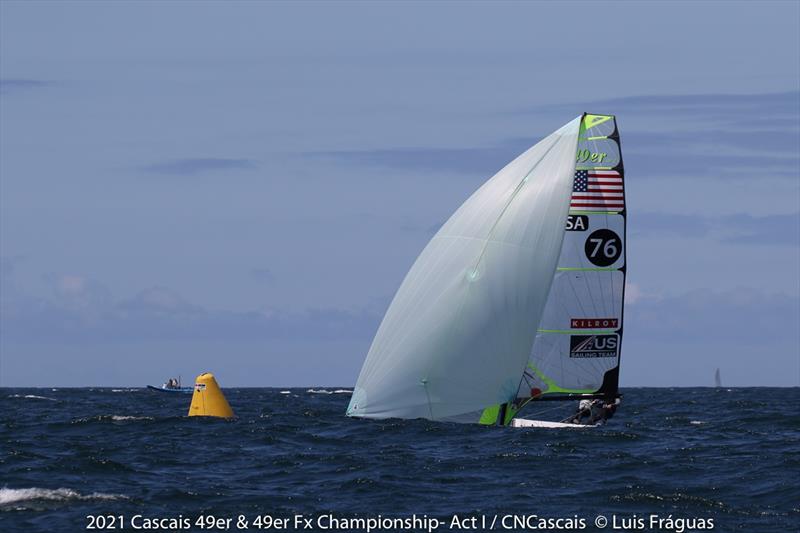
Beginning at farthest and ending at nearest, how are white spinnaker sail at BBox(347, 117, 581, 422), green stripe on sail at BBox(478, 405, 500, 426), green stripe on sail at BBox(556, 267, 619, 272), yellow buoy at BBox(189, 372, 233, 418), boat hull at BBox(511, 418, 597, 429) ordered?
yellow buoy at BBox(189, 372, 233, 418) → green stripe on sail at BBox(556, 267, 619, 272) → boat hull at BBox(511, 418, 597, 429) → green stripe on sail at BBox(478, 405, 500, 426) → white spinnaker sail at BBox(347, 117, 581, 422)

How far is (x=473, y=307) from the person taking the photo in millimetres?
32750

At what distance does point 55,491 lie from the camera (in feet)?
69.3

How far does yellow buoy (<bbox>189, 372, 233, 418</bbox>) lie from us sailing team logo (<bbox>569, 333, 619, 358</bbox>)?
40.1 ft

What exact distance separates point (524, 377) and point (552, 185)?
5.49 meters

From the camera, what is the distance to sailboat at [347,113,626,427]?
32656mm

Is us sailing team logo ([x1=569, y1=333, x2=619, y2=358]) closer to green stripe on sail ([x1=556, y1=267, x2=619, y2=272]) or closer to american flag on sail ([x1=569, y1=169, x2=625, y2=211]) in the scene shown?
green stripe on sail ([x1=556, y1=267, x2=619, y2=272])

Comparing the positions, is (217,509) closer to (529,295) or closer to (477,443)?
(477,443)

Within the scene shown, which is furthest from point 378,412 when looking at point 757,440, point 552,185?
point 757,440

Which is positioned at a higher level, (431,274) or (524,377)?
(431,274)

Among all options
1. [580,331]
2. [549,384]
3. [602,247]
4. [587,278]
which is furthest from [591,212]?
[549,384]

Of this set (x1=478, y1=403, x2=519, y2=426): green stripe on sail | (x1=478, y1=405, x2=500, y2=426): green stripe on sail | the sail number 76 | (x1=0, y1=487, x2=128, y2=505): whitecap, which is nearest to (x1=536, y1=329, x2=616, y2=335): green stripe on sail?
the sail number 76

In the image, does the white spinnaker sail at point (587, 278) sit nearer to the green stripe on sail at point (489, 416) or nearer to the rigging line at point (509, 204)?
the rigging line at point (509, 204)

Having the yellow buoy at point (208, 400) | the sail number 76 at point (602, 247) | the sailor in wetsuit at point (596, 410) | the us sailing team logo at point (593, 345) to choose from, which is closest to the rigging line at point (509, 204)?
the sail number 76 at point (602, 247)

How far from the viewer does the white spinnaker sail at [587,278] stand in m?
34.8
